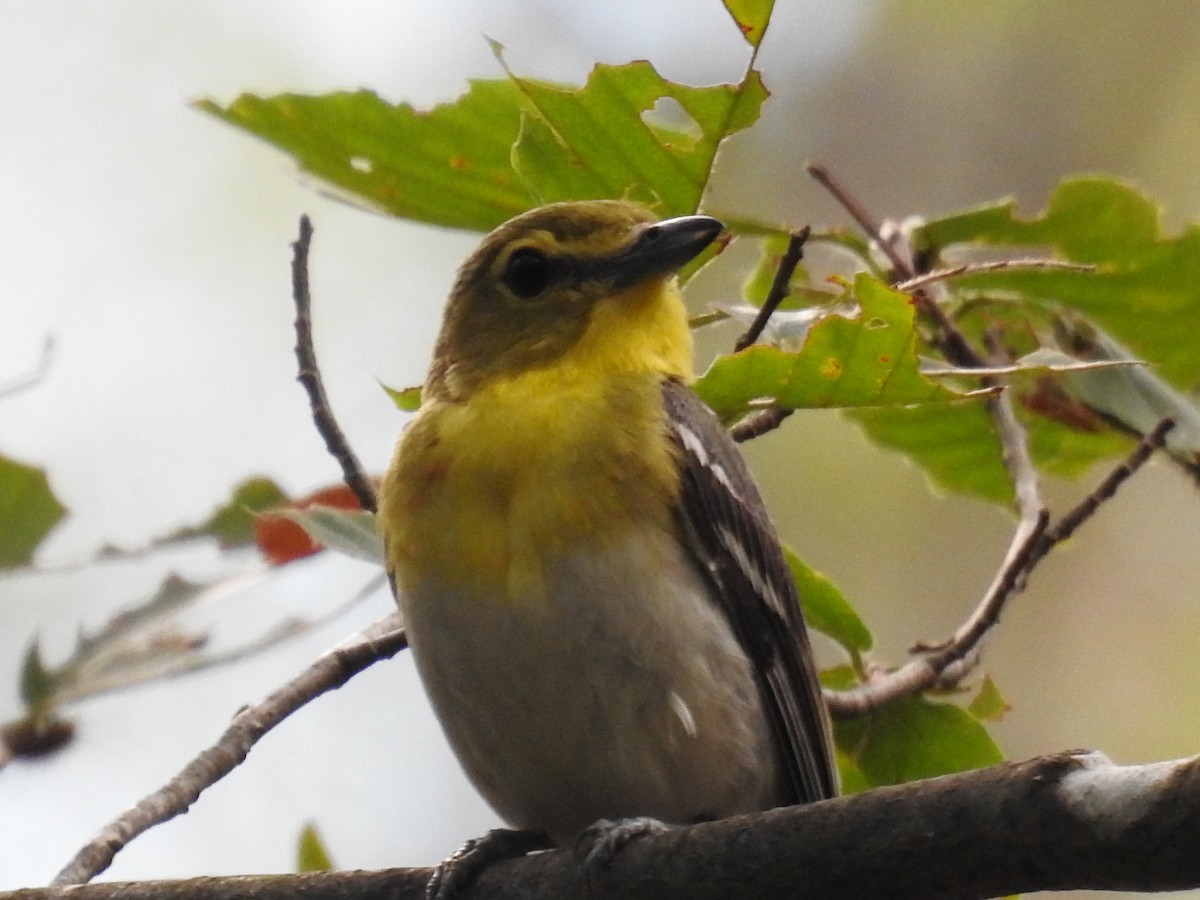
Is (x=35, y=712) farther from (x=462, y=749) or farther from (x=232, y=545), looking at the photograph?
(x=462, y=749)

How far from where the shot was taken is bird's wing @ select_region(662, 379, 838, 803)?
157 inches

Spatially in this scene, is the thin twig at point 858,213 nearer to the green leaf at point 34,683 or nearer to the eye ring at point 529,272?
the eye ring at point 529,272

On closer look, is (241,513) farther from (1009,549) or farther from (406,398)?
(1009,549)

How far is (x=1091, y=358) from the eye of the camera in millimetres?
4398

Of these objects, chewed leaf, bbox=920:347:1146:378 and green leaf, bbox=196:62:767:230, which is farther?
green leaf, bbox=196:62:767:230

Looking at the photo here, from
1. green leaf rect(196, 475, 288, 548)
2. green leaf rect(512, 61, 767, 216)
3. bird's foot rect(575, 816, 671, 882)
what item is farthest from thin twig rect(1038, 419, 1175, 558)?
green leaf rect(196, 475, 288, 548)

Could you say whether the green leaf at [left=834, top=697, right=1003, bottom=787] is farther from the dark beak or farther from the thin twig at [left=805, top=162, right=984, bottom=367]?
the dark beak

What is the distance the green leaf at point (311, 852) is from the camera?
4180 millimetres

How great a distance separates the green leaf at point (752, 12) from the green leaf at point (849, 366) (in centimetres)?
67

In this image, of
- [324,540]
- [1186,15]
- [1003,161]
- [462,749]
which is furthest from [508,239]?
[1186,15]

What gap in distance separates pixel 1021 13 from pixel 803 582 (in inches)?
408

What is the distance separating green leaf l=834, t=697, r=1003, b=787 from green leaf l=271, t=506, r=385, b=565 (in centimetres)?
129

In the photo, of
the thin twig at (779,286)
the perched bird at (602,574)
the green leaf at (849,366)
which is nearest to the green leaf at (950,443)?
the perched bird at (602,574)

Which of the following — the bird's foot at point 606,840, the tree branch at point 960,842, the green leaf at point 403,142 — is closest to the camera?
the tree branch at point 960,842
